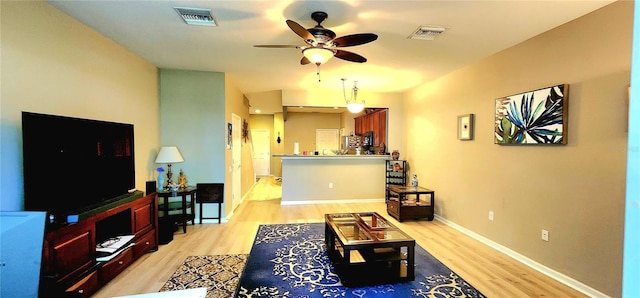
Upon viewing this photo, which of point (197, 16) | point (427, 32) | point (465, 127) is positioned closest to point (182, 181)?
point (197, 16)

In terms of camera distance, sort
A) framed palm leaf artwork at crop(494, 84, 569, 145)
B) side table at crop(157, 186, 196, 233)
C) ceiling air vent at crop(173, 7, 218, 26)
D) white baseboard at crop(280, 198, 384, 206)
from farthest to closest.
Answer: white baseboard at crop(280, 198, 384, 206), side table at crop(157, 186, 196, 233), framed palm leaf artwork at crop(494, 84, 569, 145), ceiling air vent at crop(173, 7, 218, 26)

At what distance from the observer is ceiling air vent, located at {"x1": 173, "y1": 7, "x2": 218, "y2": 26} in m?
2.35

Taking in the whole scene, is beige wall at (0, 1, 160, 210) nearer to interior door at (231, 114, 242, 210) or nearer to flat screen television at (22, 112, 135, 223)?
flat screen television at (22, 112, 135, 223)

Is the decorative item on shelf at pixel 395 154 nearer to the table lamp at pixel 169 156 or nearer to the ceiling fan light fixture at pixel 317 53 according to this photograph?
the ceiling fan light fixture at pixel 317 53

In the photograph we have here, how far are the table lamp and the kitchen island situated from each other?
217 centimetres

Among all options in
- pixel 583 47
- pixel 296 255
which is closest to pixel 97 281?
pixel 296 255

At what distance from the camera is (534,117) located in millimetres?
2885

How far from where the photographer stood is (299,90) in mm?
5766

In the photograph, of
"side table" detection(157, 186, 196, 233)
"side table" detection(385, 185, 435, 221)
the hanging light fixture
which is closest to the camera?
"side table" detection(157, 186, 196, 233)

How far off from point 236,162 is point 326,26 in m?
3.65

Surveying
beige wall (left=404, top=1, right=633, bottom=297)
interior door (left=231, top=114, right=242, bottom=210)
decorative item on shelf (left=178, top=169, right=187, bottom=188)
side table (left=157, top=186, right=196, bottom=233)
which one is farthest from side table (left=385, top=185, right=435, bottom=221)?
decorative item on shelf (left=178, top=169, right=187, bottom=188)

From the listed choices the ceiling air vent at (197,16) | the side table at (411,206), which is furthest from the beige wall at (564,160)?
the ceiling air vent at (197,16)

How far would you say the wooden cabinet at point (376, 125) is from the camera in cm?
631

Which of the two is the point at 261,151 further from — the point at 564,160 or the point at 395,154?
the point at 564,160
